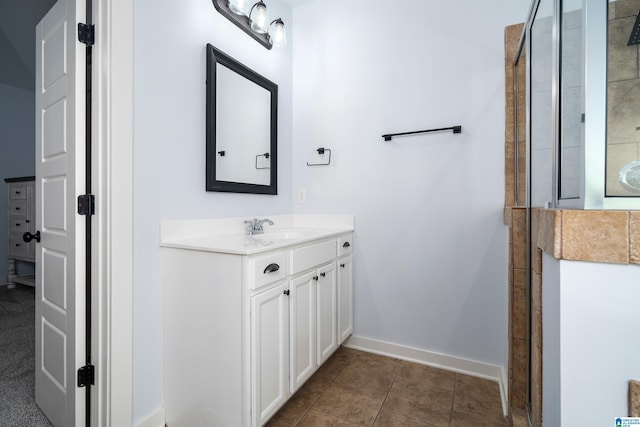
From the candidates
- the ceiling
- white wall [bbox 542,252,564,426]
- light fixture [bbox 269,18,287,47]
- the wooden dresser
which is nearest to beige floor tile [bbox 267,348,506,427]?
white wall [bbox 542,252,564,426]

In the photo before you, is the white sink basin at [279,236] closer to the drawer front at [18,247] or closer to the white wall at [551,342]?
the white wall at [551,342]

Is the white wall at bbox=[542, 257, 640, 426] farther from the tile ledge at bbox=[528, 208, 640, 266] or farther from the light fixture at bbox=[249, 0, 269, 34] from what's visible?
the light fixture at bbox=[249, 0, 269, 34]

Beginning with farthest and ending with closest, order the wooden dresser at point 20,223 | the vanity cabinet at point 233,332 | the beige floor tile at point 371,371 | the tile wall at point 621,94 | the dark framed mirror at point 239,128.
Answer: the wooden dresser at point 20,223 < the beige floor tile at point 371,371 < the dark framed mirror at point 239,128 < the vanity cabinet at point 233,332 < the tile wall at point 621,94

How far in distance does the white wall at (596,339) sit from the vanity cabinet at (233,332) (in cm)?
99

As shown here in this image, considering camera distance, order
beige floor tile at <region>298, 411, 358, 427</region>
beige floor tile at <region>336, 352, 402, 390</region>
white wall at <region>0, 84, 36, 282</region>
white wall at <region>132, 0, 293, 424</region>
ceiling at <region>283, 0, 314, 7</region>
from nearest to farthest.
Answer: white wall at <region>132, 0, 293, 424</region> → beige floor tile at <region>298, 411, 358, 427</region> → beige floor tile at <region>336, 352, 402, 390</region> → ceiling at <region>283, 0, 314, 7</region> → white wall at <region>0, 84, 36, 282</region>

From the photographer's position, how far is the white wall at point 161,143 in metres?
1.33

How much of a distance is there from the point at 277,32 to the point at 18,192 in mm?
3714

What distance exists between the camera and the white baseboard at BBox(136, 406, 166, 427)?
1.34m

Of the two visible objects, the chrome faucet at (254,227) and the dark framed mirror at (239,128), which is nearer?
the dark framed mirror at (239,128)

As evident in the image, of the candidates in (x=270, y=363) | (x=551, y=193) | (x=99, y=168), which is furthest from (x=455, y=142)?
(x=99, y=168)

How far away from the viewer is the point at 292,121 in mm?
2443

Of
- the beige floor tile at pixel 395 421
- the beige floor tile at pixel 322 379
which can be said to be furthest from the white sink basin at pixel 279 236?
the beige floor tile at pixel 395 421

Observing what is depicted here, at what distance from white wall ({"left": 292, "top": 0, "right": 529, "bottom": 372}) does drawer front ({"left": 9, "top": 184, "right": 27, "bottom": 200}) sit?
343cm

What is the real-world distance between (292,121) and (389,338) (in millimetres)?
1813
